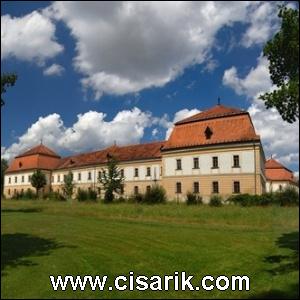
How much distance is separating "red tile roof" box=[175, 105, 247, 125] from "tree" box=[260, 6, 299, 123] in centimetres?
2964

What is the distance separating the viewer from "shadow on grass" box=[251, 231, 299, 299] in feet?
20.3

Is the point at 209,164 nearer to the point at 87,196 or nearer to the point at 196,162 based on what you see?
the point at 196,162

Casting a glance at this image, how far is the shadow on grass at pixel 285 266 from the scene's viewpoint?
6191mm

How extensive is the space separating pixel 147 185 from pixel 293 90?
1666 inches

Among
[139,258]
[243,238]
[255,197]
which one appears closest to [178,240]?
[243,238]

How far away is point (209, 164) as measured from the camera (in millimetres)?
44094

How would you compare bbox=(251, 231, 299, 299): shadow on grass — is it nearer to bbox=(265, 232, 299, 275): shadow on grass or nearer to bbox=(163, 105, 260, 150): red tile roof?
bbox=(265, 232, 299, 275): shadow on grass

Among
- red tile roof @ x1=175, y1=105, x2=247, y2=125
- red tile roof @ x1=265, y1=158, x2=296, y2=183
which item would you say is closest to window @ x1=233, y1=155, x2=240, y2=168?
red tile roof @ x1=175, y1=105, x2=247, y2=125

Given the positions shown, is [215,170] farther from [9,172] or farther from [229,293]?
[9,172]

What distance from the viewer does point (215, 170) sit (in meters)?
43.5

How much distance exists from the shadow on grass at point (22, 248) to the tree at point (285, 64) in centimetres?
748

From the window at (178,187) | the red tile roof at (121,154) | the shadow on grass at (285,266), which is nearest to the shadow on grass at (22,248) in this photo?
the shadow on grass at (285,266)

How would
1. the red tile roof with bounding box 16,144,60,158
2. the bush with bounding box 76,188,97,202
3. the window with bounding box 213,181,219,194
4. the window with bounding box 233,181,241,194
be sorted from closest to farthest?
the bush with bounding box 76,188,97,202 < the window with bounding box 233,181,241,194 < the window with bounding box 213,181,219,194 < the red tile roof with bounding box 16,144,60,158

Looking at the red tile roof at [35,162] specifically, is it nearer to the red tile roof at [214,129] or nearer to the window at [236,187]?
the red tile roof at [214,129]
